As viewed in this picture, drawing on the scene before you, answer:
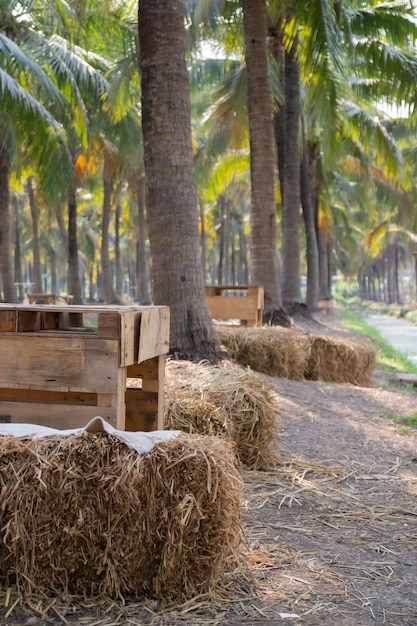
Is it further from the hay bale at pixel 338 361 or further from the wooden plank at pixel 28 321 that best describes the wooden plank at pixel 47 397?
the hay bale at pixel 338 361

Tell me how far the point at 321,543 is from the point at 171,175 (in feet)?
14.4

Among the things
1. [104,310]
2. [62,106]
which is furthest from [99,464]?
[62,106]

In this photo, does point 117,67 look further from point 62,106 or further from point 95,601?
point 95,601

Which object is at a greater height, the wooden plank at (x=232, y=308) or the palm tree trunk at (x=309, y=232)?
the palm tree trunk at (x=309, y=232)

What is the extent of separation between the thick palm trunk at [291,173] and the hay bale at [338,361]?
19.8 feet

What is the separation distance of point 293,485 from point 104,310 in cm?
249

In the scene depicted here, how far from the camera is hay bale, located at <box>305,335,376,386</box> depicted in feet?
38.0

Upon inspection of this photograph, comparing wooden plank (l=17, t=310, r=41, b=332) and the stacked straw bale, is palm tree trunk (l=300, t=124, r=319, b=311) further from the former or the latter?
wooden plank (l=17, t=310, r=41, b=332)

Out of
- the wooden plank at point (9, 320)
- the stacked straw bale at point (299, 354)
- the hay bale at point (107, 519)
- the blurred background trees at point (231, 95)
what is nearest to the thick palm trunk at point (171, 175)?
the blurred background trees at point (231, 95)

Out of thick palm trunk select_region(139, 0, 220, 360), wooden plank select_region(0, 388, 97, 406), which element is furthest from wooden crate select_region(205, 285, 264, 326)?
wooden plank select_region(0, 388, 97, 406)

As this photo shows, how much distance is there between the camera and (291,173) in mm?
18203

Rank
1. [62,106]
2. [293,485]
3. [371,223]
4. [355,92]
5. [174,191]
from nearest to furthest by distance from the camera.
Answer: [293,485], [174,191], [62,106], [355,92], [371,223]

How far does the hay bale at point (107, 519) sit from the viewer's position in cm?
343

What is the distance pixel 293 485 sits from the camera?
5.78 meters
